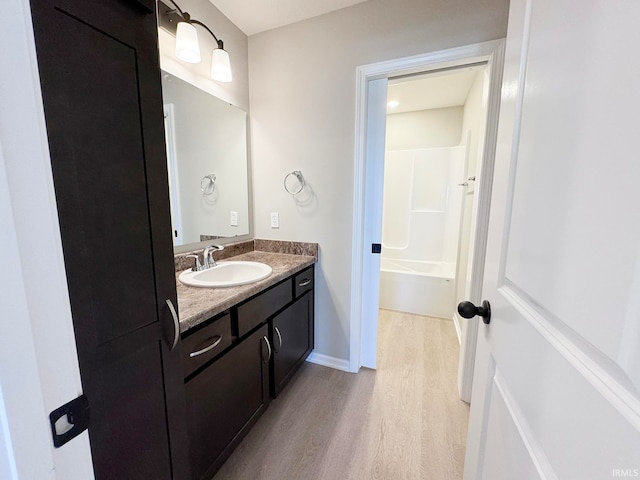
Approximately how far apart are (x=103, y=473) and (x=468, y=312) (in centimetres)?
100

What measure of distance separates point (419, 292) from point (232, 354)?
2247mm

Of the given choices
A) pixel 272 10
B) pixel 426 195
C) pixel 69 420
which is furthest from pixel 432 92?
pixel 69 420

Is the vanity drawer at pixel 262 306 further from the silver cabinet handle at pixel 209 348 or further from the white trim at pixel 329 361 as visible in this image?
the white trim at pixel 329 361

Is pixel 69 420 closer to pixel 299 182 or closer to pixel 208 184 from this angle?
pixel 208 184

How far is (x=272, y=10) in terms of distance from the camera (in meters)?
1.67

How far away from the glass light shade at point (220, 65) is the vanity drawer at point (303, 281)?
134 cm

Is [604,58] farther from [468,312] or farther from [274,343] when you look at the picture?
[274,343]

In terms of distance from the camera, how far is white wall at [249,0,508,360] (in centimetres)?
154

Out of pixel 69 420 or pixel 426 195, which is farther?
pixel 426 195

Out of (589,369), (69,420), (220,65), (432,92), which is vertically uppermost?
(432,92)

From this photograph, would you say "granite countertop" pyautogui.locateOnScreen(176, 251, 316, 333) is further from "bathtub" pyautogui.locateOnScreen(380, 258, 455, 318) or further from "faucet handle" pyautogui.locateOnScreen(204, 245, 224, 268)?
"bathtub" pyautogui.locateOnScreen(380, 258, 455, 318)

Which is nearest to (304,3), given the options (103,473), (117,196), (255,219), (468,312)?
(255,219)

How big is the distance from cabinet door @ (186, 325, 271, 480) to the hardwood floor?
0.17m

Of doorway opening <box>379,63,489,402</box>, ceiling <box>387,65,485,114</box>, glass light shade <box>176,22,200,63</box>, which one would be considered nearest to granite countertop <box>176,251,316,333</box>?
glass light shade <box>176,22,200,63</box>
